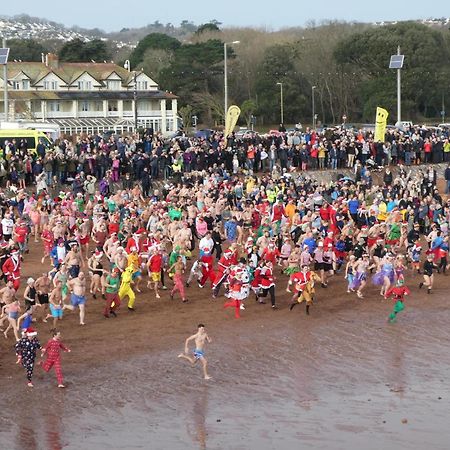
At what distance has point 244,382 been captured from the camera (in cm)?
1925

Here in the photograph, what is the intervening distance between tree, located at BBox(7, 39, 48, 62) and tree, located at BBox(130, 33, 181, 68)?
9.40 meters

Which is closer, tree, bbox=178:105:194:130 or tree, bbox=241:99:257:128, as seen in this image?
tree, bbox=241:99:257:128

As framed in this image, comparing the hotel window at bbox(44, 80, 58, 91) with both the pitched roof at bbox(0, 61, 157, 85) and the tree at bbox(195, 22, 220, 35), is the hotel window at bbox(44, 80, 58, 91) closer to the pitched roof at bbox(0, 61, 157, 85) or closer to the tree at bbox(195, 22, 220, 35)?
the pitched roof at bbox(0, 61, 157, 85)

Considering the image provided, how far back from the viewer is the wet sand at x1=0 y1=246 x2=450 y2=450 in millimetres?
16609

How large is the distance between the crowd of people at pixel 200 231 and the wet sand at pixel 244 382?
504 mm

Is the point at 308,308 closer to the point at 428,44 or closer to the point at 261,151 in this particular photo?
the point at 261,151

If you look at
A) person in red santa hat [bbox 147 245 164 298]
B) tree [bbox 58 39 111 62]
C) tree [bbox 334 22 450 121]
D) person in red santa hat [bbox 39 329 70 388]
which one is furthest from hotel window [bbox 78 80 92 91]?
person in red santa hat [bbox 39 329 70 388]

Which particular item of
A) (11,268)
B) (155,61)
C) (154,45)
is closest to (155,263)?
(11,268)

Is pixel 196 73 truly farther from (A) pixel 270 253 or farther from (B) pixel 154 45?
(A) pixel 270 253

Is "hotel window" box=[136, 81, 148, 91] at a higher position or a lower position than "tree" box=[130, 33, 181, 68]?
lower

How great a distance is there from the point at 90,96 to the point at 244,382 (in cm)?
5950

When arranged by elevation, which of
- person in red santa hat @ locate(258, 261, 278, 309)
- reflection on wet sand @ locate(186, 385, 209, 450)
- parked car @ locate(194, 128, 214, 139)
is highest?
parked car @ locate(194, 128, 214, 139)

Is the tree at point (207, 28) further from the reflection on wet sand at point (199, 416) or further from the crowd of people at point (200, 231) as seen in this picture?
the reflection on wet sand at point (199, 416)

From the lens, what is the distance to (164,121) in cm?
7800
